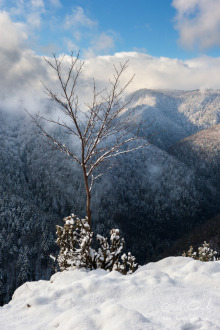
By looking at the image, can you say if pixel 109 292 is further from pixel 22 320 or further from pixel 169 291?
pixel 22 320

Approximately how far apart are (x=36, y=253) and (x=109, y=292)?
14530 centimetres

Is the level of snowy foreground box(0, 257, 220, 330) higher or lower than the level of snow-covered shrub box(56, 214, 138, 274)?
lower

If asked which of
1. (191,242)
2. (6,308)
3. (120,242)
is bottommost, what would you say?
(191,242)

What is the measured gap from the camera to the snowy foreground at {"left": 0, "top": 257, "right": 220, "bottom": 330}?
3059 mm

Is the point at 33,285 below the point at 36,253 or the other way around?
the other way around

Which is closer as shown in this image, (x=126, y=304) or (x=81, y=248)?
(x=126, y=304)

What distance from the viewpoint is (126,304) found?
3.84 metres

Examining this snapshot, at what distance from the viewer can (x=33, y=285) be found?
235 inches

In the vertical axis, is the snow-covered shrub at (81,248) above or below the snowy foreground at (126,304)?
above

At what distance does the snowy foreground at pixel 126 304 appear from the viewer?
3.06 meters

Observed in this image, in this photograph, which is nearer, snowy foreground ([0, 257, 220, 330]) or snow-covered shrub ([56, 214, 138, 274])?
snowy foreground ([0, 257, 220, 330])

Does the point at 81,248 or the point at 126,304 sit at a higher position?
the point at 81,248

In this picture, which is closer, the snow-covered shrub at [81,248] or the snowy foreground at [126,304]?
the snowy foreground at [126,304]

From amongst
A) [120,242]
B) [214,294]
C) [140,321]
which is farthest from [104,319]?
[120,242]
